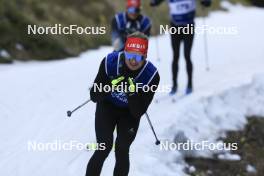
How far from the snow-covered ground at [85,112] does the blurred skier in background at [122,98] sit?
118 centimetres

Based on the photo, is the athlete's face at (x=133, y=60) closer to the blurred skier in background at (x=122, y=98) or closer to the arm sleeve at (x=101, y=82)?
the blurred skier in background at (x=122, y=98)

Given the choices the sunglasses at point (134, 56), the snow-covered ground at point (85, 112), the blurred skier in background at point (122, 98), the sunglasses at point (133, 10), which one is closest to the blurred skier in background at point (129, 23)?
the sunglasses at point (133, 10)

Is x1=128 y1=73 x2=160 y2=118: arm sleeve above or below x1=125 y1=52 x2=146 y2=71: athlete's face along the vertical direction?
below

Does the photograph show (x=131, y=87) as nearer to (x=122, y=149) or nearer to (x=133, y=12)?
(x=122, y=149)

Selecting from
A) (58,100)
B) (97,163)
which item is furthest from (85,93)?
(97,163)

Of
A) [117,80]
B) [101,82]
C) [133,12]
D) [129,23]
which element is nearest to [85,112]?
[129,23]

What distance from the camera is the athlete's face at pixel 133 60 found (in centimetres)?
569

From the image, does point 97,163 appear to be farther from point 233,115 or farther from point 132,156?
point 233,115

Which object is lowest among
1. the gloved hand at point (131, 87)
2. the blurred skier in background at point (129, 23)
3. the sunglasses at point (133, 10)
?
the gloved hand at point (131, 87)

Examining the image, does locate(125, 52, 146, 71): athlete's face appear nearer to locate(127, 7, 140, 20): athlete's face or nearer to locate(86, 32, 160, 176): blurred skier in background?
locate(86, 32, 160, 176): blurred skier in background

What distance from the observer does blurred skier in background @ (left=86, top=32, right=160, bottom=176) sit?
18.7 feet

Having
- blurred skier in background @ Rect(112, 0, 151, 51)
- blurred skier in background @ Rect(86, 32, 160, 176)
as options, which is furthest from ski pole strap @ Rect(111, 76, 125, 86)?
blurred skier in background @ Rect(112, 0, 151, 51)

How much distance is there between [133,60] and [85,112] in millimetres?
3818

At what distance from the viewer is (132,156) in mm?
7500
